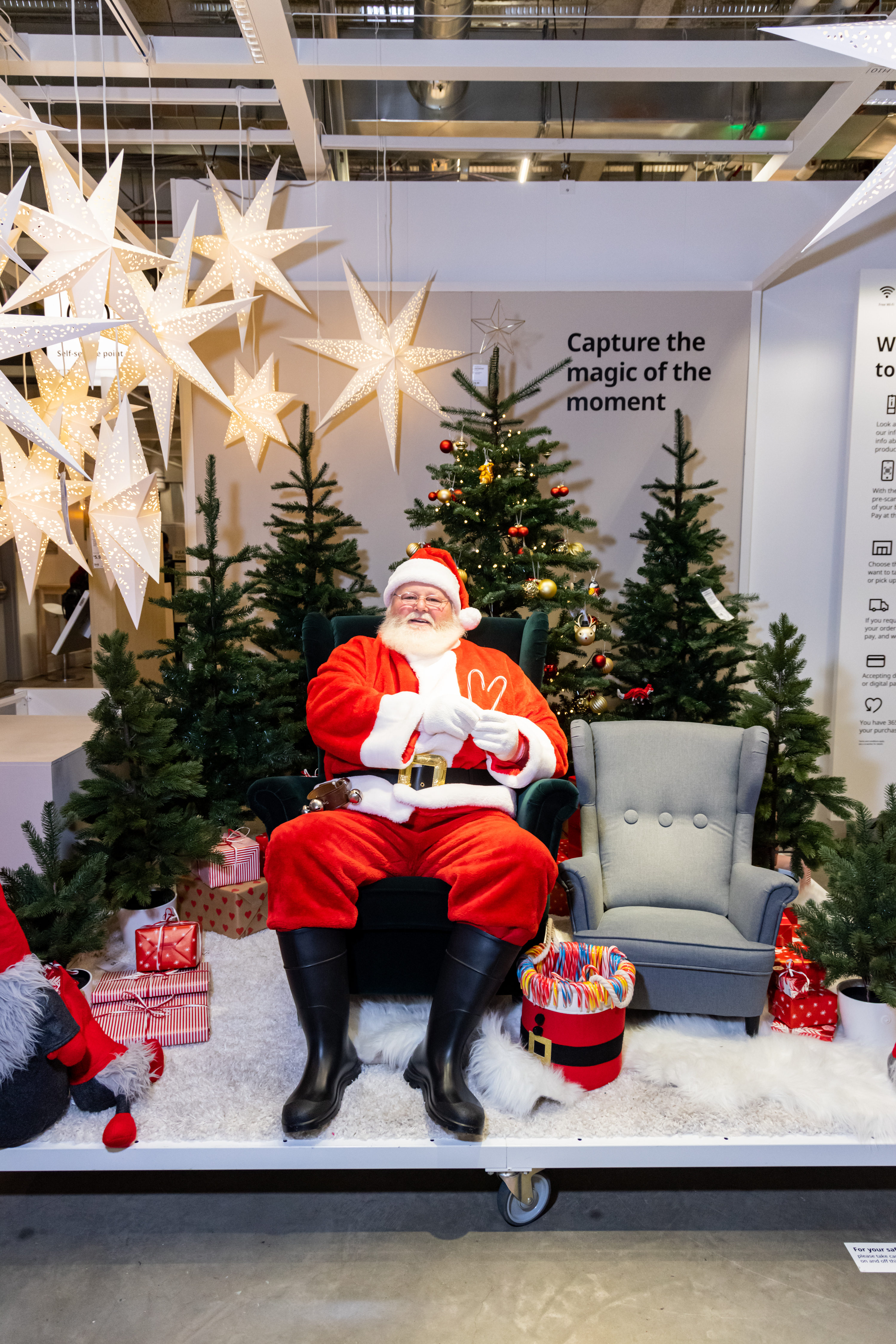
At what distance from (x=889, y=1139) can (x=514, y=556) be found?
2.73 meters

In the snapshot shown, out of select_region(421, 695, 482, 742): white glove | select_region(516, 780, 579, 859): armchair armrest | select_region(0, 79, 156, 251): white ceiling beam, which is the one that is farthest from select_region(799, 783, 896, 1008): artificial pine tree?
select_region(0, 79, 156, 251): white ceiling beam

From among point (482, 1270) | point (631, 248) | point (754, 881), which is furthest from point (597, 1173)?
point (631, 248)

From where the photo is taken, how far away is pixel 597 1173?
2607 millimetres

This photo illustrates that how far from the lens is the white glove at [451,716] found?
9.56 feet

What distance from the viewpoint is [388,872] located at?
9.32 feet

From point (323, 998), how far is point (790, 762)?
2.33 m

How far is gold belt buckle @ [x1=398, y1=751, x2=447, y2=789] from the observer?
2912 millimetres

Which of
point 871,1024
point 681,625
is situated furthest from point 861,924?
point 681,625

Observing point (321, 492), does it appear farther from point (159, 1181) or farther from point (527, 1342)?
point (527, 1342)

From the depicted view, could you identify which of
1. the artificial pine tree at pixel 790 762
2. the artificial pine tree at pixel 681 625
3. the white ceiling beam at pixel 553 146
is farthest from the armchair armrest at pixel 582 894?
the white ceiling beam at pixel 553 146

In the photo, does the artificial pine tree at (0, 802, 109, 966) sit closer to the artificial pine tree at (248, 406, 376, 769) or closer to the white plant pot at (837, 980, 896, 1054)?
the artificial pine tree at (248, 406, 376, 769)

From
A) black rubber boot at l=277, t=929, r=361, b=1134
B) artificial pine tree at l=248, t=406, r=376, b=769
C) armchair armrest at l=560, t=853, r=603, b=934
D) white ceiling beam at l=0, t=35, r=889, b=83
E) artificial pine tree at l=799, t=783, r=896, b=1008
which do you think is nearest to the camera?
black rubber boot at l=277, t=929, r=361, b=1134

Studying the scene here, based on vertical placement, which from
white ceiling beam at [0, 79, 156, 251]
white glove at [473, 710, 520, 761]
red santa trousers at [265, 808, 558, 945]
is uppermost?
white ceiling beam at [0, 79, 156, 251]

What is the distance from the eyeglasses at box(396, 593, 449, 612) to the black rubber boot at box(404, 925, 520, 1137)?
1.17 meters
